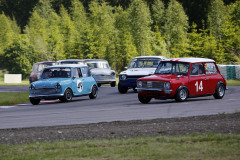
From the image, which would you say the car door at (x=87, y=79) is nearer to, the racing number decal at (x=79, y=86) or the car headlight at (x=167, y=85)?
the racing number decal at (x=79, y=86)

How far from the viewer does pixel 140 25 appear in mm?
79188

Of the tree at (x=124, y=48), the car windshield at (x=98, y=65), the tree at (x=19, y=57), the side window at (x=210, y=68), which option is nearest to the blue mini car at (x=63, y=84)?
the side window at (x=210, y=68)

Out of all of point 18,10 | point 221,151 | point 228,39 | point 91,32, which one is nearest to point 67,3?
point 18,10

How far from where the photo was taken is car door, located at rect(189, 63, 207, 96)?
1764cm

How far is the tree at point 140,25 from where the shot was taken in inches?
3091

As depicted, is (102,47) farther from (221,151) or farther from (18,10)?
(221,151)

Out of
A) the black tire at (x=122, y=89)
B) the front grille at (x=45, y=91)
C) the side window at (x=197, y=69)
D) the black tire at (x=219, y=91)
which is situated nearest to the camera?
the side window at (x=197, y=69)

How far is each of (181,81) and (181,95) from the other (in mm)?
522

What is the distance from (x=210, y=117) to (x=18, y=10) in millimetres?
118260

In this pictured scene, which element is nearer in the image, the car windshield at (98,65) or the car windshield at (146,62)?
the car windshield at (146,62)

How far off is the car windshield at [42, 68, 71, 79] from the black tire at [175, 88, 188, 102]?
526cm

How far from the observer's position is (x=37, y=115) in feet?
49.0

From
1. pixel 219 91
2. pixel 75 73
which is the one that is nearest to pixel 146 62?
pixel 75 73

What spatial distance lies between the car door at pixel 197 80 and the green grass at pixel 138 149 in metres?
8.48
